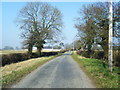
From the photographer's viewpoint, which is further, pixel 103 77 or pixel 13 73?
pixel 13 73

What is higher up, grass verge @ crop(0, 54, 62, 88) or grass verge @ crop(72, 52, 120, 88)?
grass verge @ crop(72, 52, 120, 88)

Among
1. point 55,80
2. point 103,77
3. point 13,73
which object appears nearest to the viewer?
point 55,80

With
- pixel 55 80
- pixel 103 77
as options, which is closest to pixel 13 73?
pixel 55 80

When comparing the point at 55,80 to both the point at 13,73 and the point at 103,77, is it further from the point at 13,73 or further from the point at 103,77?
the point at 13,73

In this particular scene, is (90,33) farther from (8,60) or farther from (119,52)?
(8,60)

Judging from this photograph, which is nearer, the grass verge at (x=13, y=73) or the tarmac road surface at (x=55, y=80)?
the tarmac road surface at (x=55, y=80)

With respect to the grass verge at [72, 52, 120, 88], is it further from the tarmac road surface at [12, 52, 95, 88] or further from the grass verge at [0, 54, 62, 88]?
the grass verge at [0, 54, 62, 88]

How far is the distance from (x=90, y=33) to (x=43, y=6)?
71.5ft

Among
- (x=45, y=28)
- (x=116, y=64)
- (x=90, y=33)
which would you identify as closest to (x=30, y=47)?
(x=45, y=28)

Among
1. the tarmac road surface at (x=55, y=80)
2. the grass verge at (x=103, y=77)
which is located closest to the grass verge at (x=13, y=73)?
the tarmac road surface at (x=55, y=80)

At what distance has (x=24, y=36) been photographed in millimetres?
36688

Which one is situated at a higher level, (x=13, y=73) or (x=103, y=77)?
(x=103, y=77)

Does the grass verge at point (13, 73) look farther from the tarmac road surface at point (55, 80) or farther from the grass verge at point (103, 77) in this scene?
the grass verge at point (103, 77)

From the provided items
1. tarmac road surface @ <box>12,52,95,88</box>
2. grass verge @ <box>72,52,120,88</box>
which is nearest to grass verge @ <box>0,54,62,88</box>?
tarmac road surface @ <box>12,52,95,88</box>
